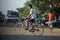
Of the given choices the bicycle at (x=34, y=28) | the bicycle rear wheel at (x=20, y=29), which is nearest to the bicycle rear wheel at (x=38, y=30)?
the bicycle at (x=34, y=28)

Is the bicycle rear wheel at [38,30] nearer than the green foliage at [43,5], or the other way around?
the bicycle rear wheel at [38,30]

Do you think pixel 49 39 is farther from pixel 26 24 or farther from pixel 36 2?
pixel 36 2

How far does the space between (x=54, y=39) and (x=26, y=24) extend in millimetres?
1540

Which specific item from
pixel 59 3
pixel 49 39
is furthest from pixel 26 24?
pixel 59 3

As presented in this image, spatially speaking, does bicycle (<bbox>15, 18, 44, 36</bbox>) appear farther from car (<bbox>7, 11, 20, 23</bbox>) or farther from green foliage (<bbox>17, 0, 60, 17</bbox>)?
green foliage (<bbox>17, 0, 60, 17</bbox>)

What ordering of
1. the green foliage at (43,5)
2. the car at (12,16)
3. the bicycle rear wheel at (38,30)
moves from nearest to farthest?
1. the bicycle rear wheel at (38,30)
2. the car at (12,16)
3. the green foliage at (43,5)

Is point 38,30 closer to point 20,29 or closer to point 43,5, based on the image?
point 20,29

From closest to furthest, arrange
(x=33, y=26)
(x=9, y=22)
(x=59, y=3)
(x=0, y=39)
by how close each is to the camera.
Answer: (x=0, y=39) → (x=33, y=26) → (x=9, y=22) → (x=59, y=3)

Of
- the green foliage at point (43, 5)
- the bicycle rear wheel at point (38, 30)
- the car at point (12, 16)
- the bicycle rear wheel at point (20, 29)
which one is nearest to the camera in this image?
the bicycle rear wheel at point (38, 30)

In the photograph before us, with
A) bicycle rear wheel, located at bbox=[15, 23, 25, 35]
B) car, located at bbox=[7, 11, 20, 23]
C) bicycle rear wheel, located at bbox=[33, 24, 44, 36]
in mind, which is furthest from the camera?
car, located at bbox=[7, 11, 20, 23]

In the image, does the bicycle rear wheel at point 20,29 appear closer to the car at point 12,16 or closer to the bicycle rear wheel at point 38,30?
the bicycle rear wheel at point 38,30

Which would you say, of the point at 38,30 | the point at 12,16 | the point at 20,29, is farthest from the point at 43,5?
the point at 38,30

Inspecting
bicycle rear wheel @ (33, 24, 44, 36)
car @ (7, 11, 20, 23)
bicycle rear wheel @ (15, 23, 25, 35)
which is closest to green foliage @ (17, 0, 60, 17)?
car @ (7, 11, 20, 23)

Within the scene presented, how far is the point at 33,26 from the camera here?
37.1 feet
